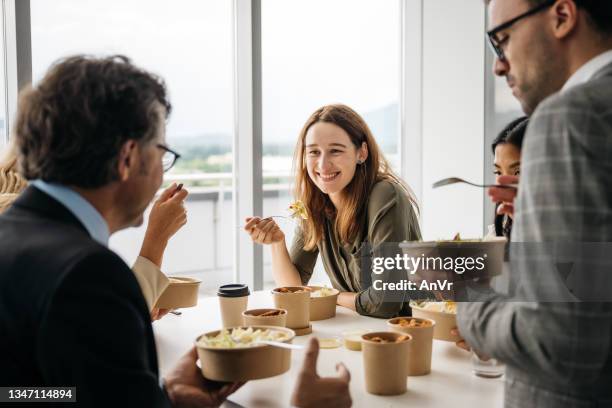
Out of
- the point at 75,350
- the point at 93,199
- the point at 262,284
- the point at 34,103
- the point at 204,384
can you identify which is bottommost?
the point at 262,284

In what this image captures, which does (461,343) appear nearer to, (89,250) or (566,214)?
(566,214)

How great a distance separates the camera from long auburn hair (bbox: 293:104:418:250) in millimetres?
2506

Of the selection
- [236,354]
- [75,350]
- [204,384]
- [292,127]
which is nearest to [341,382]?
[236,354]

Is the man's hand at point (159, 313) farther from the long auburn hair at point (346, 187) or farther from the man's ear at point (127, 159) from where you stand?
the man's ear at point (127, 159)

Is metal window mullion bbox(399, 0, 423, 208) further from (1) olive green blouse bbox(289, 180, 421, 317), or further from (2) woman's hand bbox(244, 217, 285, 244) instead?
(2) woman's hand bbox(244, 217, 285, 244)

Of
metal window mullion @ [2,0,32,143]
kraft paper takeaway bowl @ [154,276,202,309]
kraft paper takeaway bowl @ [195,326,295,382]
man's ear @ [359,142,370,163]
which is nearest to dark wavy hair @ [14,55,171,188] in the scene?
kraft paper takeaway bowl @ [195,326,295,382]

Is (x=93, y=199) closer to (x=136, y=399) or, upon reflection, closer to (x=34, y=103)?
(x=34, y=103)

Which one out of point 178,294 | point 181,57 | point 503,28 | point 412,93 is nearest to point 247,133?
point 181,57

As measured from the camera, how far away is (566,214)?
835mm

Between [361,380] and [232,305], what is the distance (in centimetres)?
65

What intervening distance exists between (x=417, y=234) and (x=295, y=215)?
56 centimetres

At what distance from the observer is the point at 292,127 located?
4.19 metres

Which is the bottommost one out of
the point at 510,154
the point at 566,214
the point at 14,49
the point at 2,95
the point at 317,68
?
the point at 566,214

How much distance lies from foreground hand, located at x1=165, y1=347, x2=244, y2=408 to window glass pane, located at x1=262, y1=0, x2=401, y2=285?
270 cm
